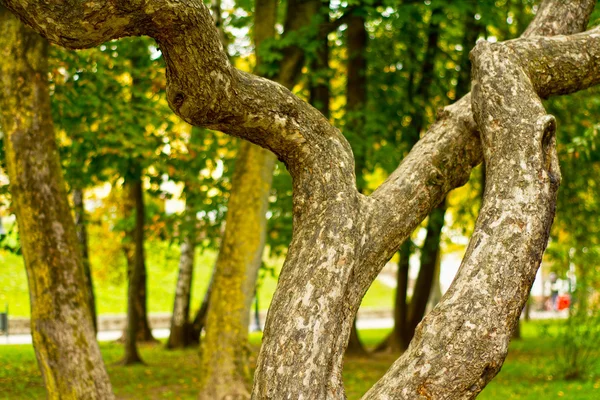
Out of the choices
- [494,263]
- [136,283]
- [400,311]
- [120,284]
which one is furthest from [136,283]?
[494,263]

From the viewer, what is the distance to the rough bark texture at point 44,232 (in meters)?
7.77

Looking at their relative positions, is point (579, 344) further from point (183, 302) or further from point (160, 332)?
point (160, 332)

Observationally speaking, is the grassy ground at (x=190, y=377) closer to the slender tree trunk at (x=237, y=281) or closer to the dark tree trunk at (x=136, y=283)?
the dark tree trunk at (x=136, y=283)

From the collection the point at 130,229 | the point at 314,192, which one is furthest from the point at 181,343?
the point at 314,192

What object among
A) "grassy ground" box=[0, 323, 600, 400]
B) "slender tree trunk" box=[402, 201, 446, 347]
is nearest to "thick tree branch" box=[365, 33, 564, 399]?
"grassy ground" box=[0, 323, 600, 400]

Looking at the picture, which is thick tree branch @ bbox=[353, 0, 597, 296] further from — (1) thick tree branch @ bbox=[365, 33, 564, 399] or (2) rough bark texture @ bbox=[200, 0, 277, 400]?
(2) rough bark texture @ bbox=[200, 0, 277, 400]

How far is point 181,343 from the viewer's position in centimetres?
2056

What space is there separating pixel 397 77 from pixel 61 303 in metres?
12.0

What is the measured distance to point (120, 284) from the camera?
30125mm

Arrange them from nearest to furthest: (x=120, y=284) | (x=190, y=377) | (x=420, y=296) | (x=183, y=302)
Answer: (x=190, y=377), (x=420, y=296), (x=183, y=302), (x=120, y=284)

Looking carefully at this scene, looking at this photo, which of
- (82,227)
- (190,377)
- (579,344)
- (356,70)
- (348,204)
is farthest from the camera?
(356,70)

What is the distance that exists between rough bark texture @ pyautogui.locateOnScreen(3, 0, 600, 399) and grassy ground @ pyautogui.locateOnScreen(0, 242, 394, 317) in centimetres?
1900

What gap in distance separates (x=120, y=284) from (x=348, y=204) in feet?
88.1

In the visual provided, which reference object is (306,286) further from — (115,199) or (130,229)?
(115,199)
